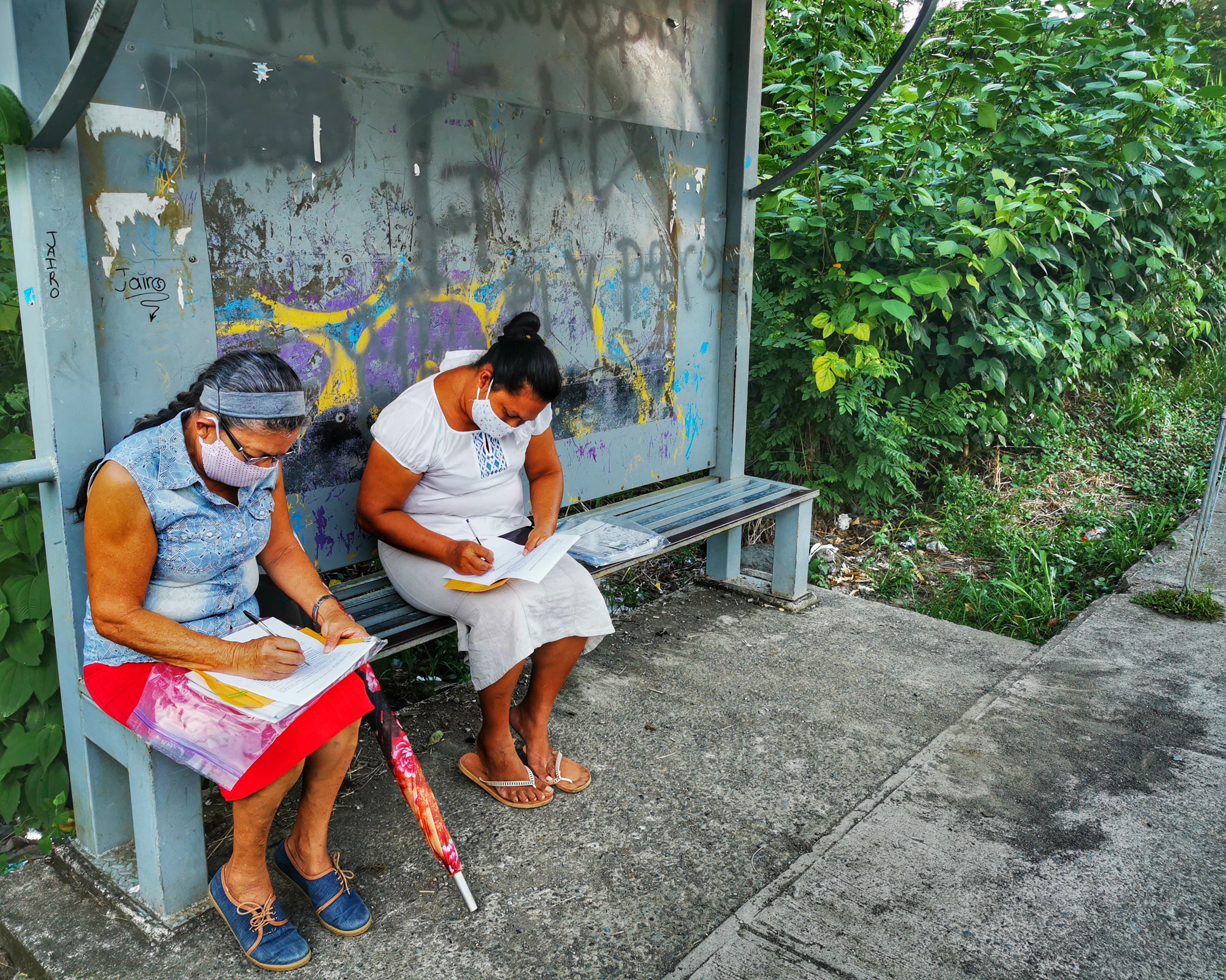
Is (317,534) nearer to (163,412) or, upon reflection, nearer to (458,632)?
(458,632)

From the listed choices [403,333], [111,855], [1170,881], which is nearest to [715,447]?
[403,333]

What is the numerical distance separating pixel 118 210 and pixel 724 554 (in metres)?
3.09

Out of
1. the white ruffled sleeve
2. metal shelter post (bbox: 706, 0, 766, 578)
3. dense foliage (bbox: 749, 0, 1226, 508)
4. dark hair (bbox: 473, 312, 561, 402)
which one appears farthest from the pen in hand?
dense foliage (bbox: 749, 0, 1226, 508)

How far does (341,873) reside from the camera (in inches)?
93.7

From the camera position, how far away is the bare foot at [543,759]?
2.92 meters

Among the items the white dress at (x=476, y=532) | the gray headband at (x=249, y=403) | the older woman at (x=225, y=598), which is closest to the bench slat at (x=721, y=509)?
the white dress at (x=476, y=532)

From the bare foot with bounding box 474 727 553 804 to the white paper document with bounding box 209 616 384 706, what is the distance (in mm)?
611

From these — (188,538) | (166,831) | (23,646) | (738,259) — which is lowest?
(166,831)

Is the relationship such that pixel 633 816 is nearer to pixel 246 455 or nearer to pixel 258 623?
pixel 258 623

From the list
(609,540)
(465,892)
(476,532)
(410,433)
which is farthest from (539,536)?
(465,892)

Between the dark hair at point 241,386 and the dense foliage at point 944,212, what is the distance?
308 centimetres

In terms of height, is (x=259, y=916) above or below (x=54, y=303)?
below

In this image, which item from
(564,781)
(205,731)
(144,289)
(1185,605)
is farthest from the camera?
(1185,605)

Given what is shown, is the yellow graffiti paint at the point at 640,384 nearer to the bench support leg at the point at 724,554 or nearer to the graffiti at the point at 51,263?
the bench support leg at the point at 724,554
